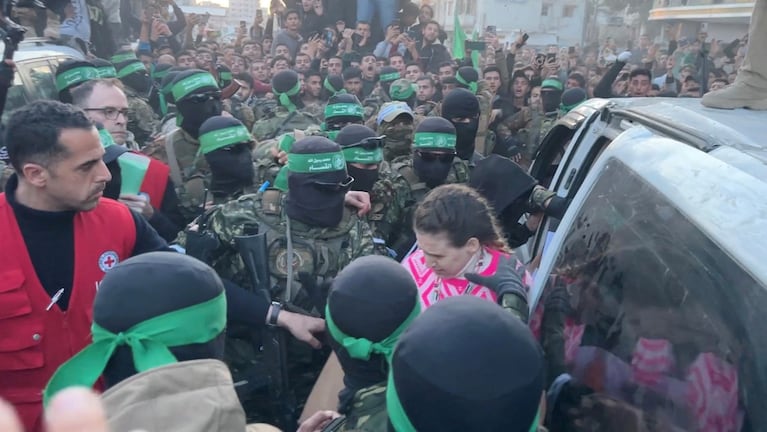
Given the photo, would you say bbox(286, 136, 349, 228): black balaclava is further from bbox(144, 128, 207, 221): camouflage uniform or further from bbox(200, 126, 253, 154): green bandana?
bbox(144, 128, 207, 221): camouflage uniform

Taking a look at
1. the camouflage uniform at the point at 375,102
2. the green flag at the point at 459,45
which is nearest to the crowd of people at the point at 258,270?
the camouflage uniform at the point at 375,102

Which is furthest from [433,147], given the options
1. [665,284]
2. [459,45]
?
[459,45]

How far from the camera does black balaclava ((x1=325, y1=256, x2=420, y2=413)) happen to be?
1.79 meters

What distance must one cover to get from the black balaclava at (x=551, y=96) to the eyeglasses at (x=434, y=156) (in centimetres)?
420

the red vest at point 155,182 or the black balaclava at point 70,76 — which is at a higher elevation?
the black balaclava at point 70,76

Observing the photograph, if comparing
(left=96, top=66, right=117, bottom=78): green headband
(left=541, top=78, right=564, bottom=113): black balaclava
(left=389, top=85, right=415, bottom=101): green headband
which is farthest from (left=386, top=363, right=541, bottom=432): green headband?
(left=541, top=78, right=564, bottom=113): black balaclava

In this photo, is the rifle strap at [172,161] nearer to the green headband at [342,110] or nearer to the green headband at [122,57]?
the green headband at [342,110]

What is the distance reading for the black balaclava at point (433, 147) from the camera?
170 inches

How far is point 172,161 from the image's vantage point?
4598 mm

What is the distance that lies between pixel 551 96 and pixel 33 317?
704cm

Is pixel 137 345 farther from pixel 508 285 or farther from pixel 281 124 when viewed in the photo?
pixel 281 124

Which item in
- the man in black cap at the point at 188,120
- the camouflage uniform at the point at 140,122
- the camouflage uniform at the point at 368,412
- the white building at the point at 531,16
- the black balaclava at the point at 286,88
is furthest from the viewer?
the white building at the point at 531,16

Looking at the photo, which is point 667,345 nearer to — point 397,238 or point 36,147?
point 36,147

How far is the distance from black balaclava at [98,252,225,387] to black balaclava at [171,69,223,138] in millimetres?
3280
